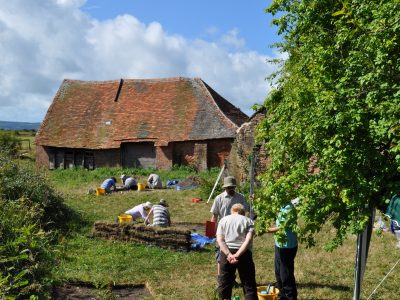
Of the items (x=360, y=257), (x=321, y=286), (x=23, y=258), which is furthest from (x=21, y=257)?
(x=321, y=286)

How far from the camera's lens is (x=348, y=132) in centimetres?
603

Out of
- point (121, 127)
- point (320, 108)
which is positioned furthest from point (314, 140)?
point (121, 127)

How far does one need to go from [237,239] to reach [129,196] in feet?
49.7

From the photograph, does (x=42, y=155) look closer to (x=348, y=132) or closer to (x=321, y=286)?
(x=321, y=286)

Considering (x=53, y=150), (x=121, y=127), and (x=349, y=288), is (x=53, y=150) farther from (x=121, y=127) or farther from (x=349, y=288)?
(x=349, y=288)

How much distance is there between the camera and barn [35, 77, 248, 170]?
33.8 m

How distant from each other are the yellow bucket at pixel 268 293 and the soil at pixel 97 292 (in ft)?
7.03

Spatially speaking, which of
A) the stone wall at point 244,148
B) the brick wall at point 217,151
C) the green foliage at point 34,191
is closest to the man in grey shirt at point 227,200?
the green foliage at point 34,191

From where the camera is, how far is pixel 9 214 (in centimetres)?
893

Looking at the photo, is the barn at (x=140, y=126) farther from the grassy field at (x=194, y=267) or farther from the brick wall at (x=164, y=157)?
the grassy field at (x=194, y=267)

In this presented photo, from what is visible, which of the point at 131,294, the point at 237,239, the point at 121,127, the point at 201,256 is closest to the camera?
the point at 237,239

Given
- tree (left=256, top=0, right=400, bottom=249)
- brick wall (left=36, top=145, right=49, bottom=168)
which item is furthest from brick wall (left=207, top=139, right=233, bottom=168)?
tree (left=256, top=0, right=400, bottom=249)

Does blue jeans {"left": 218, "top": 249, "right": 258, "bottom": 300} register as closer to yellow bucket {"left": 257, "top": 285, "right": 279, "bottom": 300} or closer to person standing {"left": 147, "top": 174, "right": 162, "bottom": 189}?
yellow bucket {"left": 257, "top": 285, "right": 279, "bottom": 300}

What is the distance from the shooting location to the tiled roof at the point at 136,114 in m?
34.3
